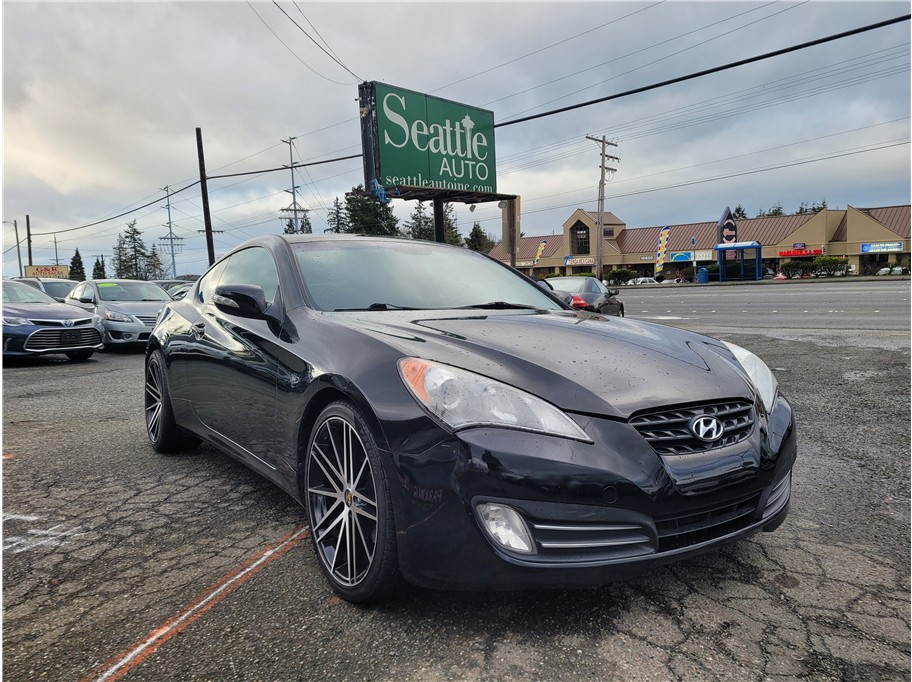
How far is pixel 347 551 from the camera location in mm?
2223

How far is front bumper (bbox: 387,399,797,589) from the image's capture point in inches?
71.8

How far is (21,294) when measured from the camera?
10.2m

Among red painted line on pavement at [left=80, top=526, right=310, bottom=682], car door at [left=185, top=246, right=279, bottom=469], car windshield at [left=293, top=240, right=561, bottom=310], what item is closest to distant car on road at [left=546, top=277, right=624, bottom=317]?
car windshield at [left=293, top=240, right=561, bottom=310]

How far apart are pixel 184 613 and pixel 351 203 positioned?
206ft

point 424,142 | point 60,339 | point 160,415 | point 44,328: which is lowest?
point 160,415

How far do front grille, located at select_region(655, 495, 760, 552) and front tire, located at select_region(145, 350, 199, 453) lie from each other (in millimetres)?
3251

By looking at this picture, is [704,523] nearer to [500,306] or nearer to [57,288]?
[500,306]

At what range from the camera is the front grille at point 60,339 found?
9.25 metres

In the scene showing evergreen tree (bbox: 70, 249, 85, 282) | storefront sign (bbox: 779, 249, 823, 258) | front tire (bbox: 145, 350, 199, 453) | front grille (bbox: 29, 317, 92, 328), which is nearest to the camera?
front tire (bbox: 145, 350, 199, 453)

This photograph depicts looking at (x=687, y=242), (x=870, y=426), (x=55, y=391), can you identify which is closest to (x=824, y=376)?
(x=870, y=426)

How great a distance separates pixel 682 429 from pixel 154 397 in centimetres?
374

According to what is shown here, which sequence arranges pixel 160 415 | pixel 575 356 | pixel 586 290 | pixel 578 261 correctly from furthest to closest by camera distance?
pixel 578 261 < pixel 586 290 < pixel 160 415 < pixel 575 356

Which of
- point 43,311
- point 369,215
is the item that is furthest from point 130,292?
point 369,215

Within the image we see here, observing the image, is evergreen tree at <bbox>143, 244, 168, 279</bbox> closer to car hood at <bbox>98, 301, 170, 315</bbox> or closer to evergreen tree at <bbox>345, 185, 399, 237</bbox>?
evergreen tree at <bbox>345, 185, 399, 237</bbox>
